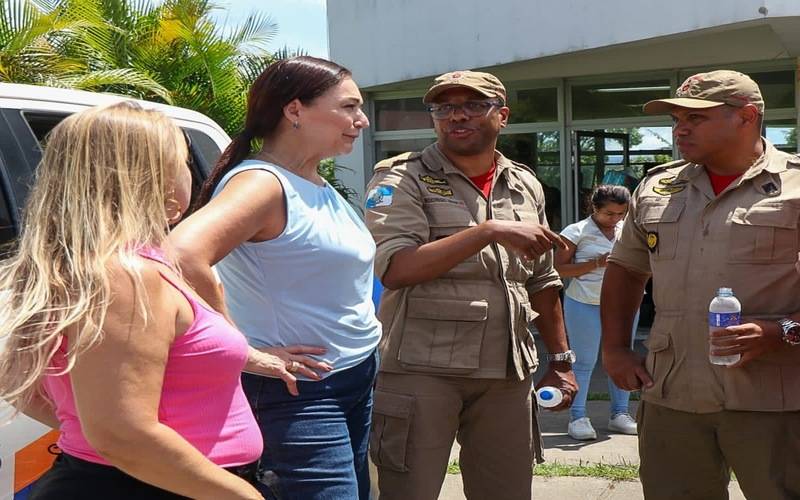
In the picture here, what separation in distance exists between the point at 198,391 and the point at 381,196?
1.54 m

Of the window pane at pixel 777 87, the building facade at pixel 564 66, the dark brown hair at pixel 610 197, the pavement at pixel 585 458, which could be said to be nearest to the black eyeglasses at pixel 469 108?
the pavement at pixel 585 458

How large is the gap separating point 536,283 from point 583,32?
18.5 feet

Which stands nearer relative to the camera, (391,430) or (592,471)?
(391,430)

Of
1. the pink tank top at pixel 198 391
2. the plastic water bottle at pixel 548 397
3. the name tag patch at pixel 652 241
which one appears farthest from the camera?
the plastic water bottle at pixel 548 397

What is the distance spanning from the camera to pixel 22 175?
108 inches

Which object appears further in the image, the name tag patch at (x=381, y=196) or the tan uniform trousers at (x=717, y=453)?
the name tag patch at (x=381, y=196)

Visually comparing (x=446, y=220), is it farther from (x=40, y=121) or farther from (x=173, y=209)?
(x=173, y=209)

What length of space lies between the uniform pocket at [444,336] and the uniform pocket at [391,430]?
0.13 meters

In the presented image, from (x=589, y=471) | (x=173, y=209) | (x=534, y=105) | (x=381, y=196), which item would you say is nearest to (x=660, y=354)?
(x=381, y=196)

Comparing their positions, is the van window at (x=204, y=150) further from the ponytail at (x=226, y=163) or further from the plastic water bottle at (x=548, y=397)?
the plastic water bottle at (x=548, y=397)

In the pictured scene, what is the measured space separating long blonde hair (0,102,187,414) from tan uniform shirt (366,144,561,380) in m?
1.41

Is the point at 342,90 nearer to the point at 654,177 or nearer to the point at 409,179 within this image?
the point at 409,179

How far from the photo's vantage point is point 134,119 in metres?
1.80

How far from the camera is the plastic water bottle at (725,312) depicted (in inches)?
112
